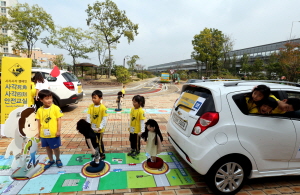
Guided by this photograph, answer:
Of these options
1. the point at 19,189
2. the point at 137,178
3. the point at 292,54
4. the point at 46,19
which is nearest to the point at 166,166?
the point at 137,178

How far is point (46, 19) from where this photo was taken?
58.0 ft

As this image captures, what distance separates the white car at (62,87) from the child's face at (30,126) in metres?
3.59

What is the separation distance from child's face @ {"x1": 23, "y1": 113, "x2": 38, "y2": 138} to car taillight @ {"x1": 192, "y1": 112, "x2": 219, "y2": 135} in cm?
269

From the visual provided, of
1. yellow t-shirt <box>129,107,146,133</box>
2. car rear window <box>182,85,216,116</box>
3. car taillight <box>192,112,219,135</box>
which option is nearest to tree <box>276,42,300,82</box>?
car rear window <box>182,85,216,116</box>

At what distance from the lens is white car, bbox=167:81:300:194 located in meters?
2.18

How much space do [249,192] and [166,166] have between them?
1315 millimetres

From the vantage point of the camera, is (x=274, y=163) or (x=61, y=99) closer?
(x=274, y=163)

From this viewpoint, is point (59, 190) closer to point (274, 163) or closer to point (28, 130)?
point (28, 130)

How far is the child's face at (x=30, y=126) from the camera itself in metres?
2.78

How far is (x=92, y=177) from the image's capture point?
2.66 metres

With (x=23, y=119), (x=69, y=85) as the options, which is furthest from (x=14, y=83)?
(x=69, y=85)

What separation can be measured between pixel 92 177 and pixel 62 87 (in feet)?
15.2

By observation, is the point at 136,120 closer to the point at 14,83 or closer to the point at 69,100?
the point at 14,83

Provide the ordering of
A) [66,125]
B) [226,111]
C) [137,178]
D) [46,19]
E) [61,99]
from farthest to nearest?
1. [46,19]
2. [61,99]
3. [66,125]
4. [137,178]
5. [226,111]
